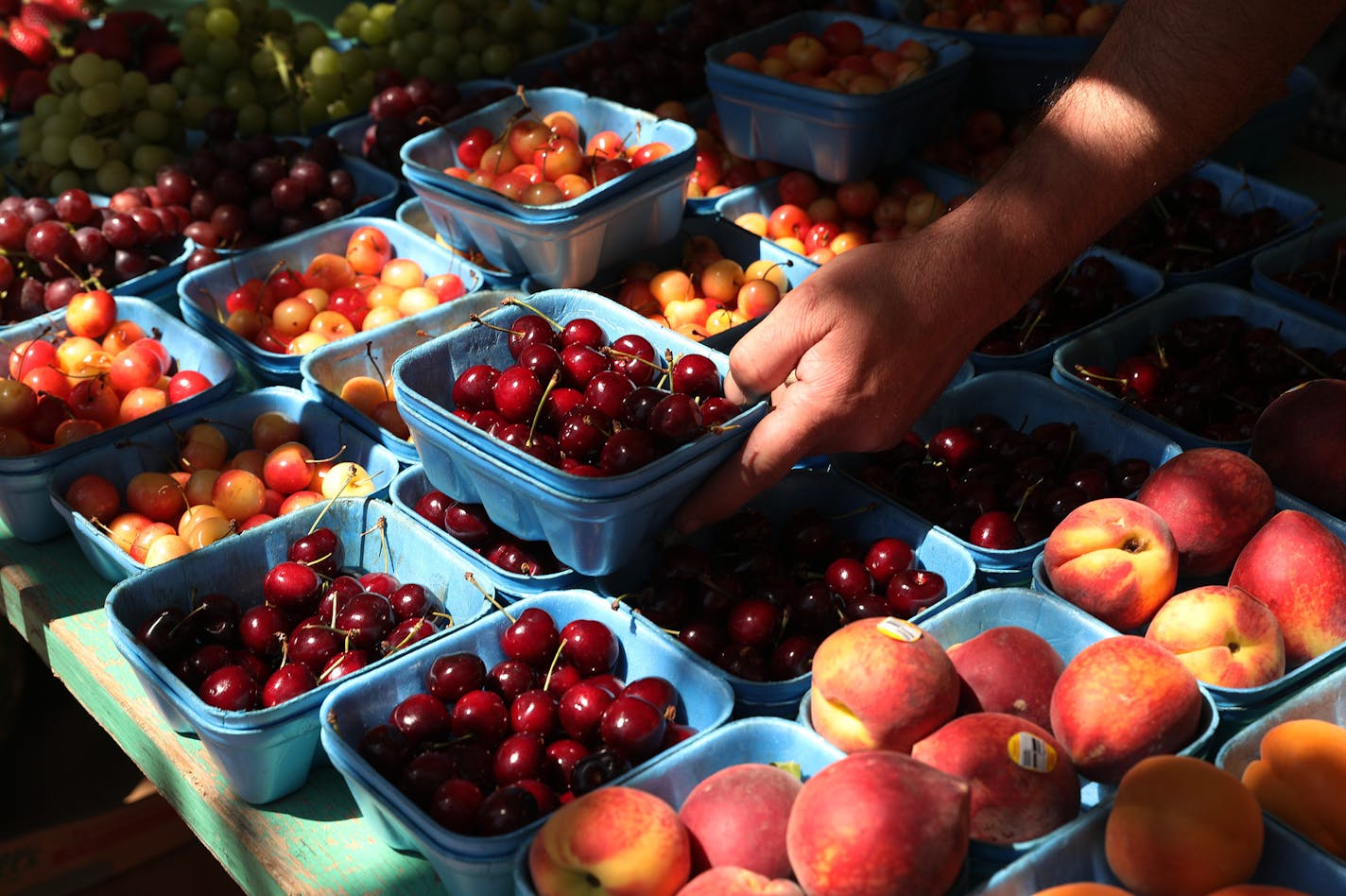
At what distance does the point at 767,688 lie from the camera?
1597mm

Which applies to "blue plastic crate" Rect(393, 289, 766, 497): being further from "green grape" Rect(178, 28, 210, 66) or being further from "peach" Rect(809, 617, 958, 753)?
"green grape" Rect(178, 28, 210, 66)

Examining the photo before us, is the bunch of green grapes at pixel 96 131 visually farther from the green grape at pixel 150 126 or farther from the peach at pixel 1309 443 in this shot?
the peach at pixel 1309 443

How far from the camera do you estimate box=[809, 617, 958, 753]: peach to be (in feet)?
4.53

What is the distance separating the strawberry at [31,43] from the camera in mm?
3506

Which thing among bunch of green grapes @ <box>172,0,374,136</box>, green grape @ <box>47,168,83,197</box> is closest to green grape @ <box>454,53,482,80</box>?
bunch of green grapes @ <box>172,0,374,136</box>

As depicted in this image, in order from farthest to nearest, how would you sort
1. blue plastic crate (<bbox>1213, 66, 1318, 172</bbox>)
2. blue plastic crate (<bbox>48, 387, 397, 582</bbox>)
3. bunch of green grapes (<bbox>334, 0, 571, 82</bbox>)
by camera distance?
bunch of green grapes (<bbox>334, 0, 571, 82</bbox>) < blue plastic crate (<bbox>1213, 66, 1318, 172</bbox>) < blue plastic crate (<bbox>48, 387, 397, 582</bbox>)

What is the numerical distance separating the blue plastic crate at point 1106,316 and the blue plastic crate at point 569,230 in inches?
26.8

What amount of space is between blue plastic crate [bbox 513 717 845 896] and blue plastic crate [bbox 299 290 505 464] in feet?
3.05

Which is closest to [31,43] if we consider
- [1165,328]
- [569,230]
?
[569,230]

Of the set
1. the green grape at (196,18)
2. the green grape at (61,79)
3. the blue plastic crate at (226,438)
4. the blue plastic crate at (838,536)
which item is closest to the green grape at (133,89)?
the green grape at (61,79)

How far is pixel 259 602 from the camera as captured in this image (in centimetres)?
190

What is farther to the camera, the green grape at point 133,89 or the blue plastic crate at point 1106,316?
the green grape at point 133,89

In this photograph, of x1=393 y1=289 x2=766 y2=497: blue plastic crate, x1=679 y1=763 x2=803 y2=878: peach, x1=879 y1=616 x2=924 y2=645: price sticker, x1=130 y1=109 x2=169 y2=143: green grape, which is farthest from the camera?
x1=130 y1=109 x2=169 y2=143: green grape

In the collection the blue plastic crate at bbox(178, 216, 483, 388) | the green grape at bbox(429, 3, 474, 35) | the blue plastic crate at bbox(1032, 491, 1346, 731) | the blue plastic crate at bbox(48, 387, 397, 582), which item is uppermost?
the green grape at bbox(429, 3, 474, 35)
